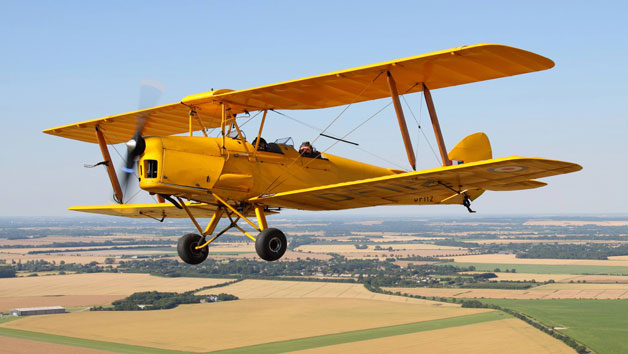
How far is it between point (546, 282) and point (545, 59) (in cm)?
9063

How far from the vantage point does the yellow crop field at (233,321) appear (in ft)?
182

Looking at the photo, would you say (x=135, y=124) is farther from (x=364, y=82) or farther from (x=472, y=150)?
(x=472, y=150)

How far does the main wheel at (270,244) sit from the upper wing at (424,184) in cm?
78

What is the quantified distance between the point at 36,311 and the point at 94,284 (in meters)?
23.1

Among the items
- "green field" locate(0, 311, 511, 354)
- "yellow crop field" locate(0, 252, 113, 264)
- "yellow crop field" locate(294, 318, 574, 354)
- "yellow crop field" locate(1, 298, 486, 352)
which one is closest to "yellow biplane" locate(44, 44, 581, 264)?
"yellow crop field" locate(294, 318, 574, 354)

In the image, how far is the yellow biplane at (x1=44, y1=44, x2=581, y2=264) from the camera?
13.3 metres

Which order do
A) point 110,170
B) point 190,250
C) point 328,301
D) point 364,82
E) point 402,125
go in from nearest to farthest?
point 402,125
point 364,82
point 190,250
point 110,170
point 328,301

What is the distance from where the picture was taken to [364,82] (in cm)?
1486

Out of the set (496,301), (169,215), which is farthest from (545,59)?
(496,301)

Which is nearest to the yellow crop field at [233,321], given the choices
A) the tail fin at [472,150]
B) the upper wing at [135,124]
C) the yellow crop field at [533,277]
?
the yellow crop field at [533,277]

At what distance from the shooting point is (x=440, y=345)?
51781 millimetres

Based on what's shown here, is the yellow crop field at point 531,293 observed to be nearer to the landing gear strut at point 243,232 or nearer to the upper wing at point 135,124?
the upper wing at point 135,124

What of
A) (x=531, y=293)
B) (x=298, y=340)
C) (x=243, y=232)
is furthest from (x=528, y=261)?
(x=243, y=232)

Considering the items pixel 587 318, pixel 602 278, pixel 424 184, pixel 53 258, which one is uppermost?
pixel 424 184
